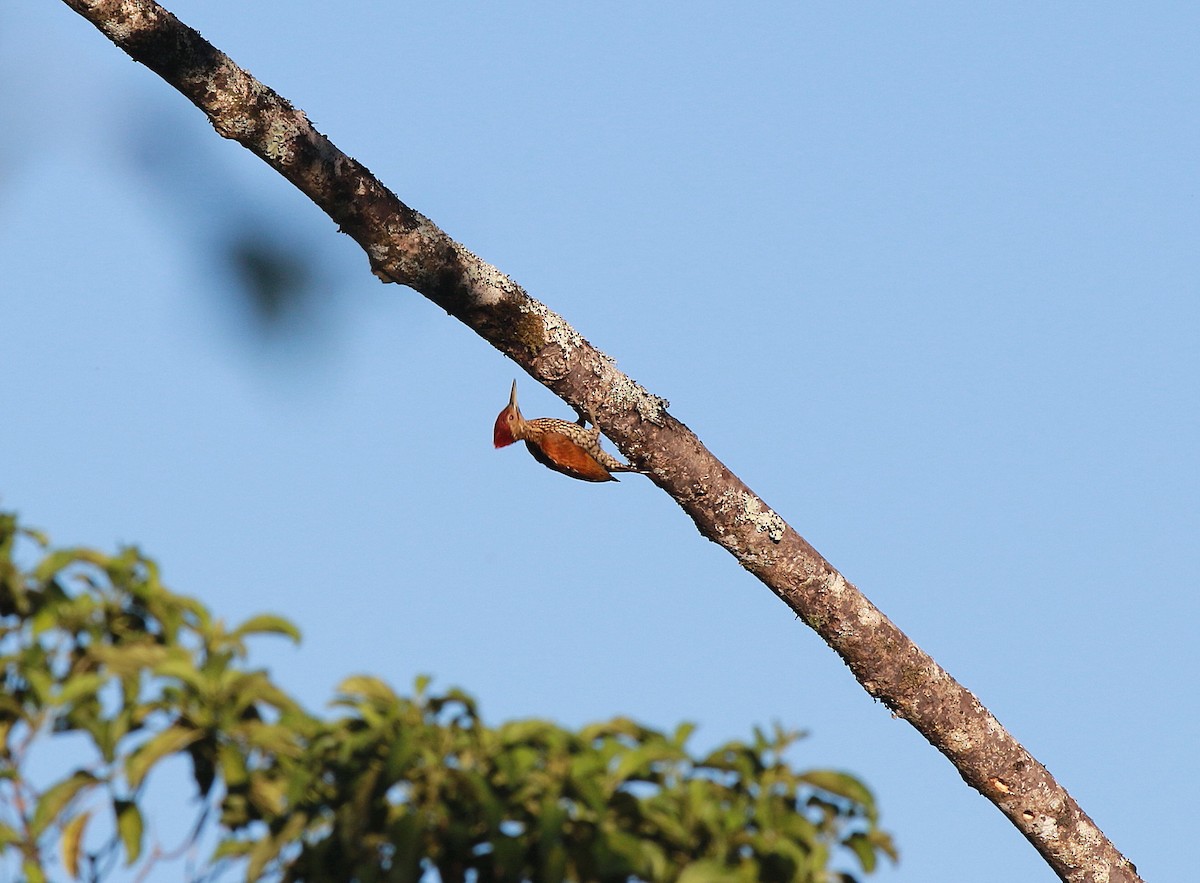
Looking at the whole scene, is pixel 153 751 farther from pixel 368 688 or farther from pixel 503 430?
pixel 503 430

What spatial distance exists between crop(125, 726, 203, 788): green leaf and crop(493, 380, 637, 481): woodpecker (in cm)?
334

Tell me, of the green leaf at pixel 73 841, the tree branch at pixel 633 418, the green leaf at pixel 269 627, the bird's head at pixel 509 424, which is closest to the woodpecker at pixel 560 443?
the bird's head at pixel 509 424

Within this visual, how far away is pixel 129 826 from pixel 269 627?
429mm

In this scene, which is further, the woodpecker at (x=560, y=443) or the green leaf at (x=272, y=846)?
Result: the woodpecker at (x=560, y=443)

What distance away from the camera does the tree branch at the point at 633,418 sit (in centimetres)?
511

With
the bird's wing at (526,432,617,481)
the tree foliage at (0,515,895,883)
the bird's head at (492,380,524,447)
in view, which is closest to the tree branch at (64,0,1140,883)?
the bird's wing at (526,432,617,481)

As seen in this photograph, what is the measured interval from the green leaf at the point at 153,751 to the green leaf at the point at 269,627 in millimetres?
212

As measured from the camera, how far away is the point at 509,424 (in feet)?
21.8

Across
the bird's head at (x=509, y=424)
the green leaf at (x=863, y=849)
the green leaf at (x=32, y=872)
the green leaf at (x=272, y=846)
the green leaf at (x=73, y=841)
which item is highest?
the bird's head at (x=509, y=424)

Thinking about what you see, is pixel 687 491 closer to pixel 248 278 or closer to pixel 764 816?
pixel 248 278

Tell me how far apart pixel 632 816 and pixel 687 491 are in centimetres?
300

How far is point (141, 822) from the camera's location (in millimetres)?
2504

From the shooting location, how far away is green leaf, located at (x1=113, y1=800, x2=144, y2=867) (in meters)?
2.48

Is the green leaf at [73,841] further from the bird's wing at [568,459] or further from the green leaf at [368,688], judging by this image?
the bird's wing at [568,459]
